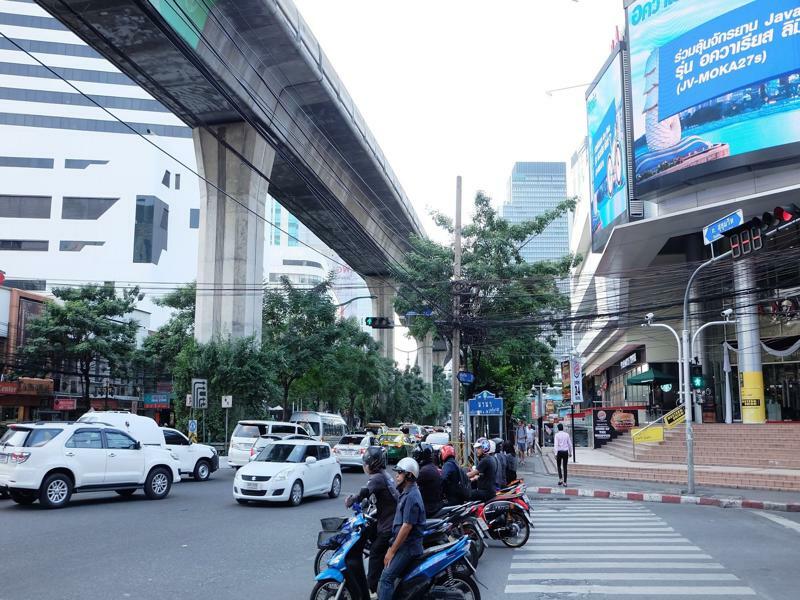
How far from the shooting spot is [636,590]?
26.0 feet

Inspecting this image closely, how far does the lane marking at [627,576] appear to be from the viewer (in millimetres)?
8492

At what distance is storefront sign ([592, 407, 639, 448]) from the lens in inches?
1449

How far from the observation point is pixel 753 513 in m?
15.6

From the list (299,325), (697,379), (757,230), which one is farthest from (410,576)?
(299,325)

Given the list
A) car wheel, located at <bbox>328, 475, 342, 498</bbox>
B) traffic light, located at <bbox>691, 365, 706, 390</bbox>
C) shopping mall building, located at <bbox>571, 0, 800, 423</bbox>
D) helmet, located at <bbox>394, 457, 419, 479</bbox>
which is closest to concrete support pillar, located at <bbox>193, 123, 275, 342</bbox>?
car wheel, located at <bbox>328, 475, 342, 498</bbox>

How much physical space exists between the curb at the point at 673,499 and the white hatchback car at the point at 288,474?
6.50 meters

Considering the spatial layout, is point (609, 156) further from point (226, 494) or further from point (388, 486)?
point (388, 486)

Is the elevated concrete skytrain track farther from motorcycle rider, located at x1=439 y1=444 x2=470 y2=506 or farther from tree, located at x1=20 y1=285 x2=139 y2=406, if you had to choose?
motorcycle rider, located at x1=439 y1=444 x2=470 y2=506

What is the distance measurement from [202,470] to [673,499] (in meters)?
13.7

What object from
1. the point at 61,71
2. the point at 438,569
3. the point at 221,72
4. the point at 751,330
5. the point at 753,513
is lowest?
the point at 753,513

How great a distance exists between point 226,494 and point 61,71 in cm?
7430

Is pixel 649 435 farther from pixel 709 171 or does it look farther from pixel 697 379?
pixel 709 171

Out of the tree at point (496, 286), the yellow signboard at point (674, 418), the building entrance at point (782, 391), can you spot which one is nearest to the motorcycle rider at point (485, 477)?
the tree at point (496, 286)

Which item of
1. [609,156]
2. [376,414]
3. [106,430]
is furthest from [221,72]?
[376,414]
